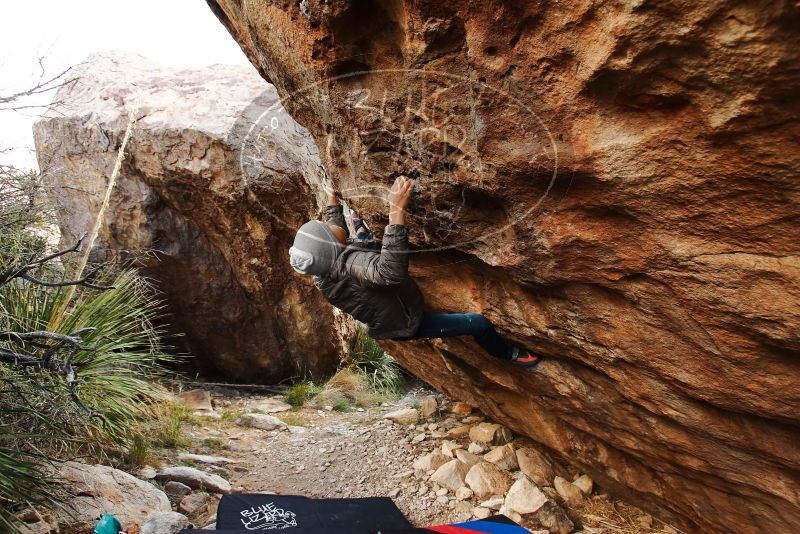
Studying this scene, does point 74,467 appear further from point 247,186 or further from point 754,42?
point 754,42

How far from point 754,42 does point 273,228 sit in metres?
5.18

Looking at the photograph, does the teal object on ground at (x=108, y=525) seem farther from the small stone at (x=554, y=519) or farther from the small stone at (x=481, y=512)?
the small stone at (x=554, y=519)

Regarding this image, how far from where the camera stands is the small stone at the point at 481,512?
3.74m

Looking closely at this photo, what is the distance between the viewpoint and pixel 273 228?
622cm

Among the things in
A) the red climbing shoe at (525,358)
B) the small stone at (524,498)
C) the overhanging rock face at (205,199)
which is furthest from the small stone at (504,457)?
the overhanging rock face at (205,199)

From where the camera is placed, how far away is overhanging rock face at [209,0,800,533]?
1806mm

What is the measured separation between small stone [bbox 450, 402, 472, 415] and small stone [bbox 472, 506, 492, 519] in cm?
142

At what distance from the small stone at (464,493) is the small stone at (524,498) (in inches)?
10.4

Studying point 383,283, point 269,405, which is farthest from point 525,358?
point 269,405

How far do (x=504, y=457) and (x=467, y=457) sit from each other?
0.28 meters

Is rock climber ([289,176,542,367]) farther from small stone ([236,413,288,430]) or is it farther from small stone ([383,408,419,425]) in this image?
small stone ([236,413,288,430])

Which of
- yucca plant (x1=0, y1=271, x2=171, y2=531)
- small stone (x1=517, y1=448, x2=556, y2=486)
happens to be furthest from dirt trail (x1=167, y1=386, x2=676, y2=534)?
yucca plant (x1=0, y1=271, x2=171, y2=531)

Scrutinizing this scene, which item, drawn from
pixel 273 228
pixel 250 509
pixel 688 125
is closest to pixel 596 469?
pixel 250 509

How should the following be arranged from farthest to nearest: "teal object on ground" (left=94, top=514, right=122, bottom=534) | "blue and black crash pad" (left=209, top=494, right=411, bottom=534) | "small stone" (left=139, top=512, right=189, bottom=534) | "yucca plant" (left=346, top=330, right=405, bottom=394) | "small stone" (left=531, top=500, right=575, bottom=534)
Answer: "yucca plant" (left=346, top=330, right=405, bottom=394)
"small stone" (left=531, top=500, right=575, bottom=534)
"blue and black crash pad" (left=209, top=494, right=411, bottom=534)
"small stone" (left=139, top=512, right=189, bottom=534)
"teal object on ground" (left=94, top=514, right=122, bottom=534)
